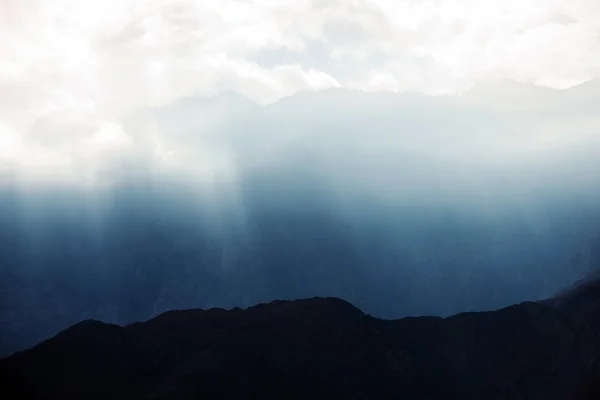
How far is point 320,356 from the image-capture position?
105562 millimetres

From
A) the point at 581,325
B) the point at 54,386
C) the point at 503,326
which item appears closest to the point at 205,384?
A: the point at 54,386

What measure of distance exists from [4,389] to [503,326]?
77120 mm

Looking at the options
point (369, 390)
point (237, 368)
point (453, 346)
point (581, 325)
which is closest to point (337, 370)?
point (369, 390)

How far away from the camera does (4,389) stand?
82688 millimetres

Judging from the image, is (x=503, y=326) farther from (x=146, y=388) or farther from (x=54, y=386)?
(x=54, y=386)

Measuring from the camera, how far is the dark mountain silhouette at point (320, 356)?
300ft

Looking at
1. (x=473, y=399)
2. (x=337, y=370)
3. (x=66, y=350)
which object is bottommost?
(x=473, y=399)

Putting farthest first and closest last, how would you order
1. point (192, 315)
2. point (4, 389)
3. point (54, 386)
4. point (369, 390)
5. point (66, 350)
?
point (192, 315)
point (369, 390)
point (66, 350)
point (54, 386)
point (4, 389)

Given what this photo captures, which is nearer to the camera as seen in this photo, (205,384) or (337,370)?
(205,384)

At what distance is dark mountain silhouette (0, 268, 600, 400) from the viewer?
300 ft

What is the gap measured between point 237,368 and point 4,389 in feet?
94.6

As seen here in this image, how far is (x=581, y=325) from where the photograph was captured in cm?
11731

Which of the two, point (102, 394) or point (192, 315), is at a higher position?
point (192, 315)

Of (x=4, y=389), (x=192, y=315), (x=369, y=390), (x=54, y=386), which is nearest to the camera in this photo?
(x=4, y=389)
